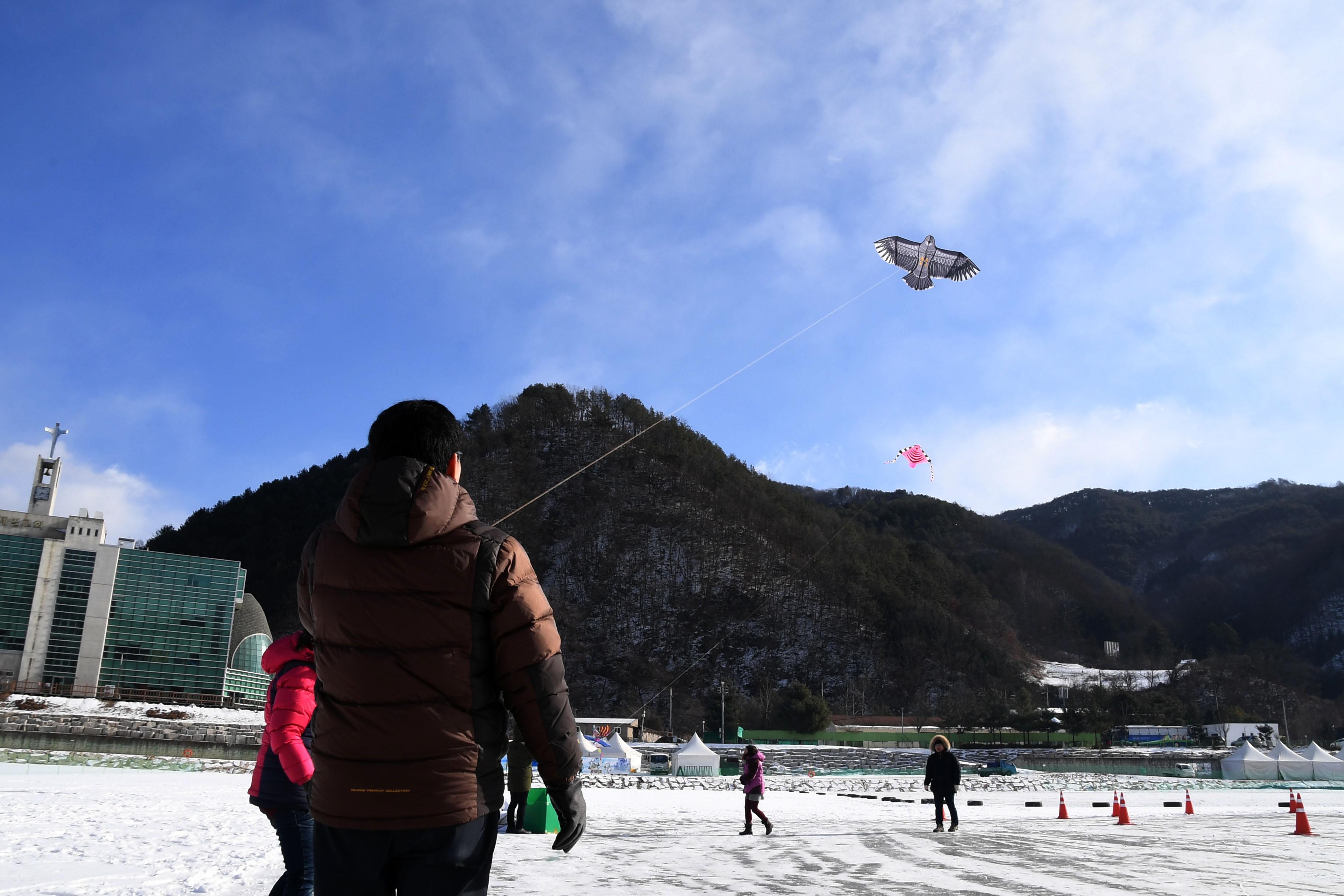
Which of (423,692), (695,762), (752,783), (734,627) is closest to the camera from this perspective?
(423,692)

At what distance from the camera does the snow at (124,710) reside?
121ft

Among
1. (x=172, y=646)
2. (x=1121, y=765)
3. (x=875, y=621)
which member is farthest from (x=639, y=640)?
(x=1121, y=765)

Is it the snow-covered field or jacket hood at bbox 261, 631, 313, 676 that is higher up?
jacket hood at bbox 261, 631, 313, 676

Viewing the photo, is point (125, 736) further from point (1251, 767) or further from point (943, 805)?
point (1251, 767)

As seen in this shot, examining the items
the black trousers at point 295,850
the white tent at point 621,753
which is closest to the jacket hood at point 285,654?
the black trousers at point 295,850

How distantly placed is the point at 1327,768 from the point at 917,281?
29.9 m

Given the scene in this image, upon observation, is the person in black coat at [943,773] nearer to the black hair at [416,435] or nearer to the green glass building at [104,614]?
the black hair at [416,435]

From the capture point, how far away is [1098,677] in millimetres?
102312

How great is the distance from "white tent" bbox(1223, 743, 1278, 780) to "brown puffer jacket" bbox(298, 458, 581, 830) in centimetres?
4276

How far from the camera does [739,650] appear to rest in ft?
353

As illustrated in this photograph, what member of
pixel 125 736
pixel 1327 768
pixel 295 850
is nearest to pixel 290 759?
pixel 295 850

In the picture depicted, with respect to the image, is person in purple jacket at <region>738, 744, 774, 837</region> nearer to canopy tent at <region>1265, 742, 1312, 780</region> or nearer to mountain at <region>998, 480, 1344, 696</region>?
canopy tent at <region>1265, 742, 1312, 780</region>

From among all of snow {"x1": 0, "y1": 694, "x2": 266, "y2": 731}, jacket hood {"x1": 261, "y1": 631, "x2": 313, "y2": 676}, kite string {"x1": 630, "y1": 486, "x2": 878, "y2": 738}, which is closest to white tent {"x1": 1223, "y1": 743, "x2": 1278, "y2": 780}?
snow {"x1": 0, "y1": 694, "x2": 266, "y2": 731}

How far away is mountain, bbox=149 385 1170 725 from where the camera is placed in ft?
344
